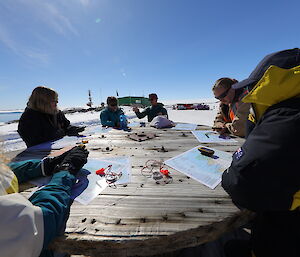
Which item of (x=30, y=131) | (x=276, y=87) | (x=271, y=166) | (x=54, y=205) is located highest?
(x=276, y=87)

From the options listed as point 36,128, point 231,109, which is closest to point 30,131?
point 36,128

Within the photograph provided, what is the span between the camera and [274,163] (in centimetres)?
72

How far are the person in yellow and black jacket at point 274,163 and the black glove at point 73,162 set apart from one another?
114 centimetres

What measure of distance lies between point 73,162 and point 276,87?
1.62 meters

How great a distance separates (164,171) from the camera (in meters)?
1.20

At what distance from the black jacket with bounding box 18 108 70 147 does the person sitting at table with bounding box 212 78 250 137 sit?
3.04 m

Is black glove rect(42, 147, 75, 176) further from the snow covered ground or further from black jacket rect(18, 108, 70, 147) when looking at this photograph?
black jacket rect(18, 108, 70, 147)

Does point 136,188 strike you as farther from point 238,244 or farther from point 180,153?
point 238,244

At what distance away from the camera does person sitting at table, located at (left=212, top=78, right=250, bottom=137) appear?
7.05ft

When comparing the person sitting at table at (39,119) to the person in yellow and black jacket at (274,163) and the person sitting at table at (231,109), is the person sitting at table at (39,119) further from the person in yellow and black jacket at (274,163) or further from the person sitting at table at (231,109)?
the person sitting at table at (231,109)

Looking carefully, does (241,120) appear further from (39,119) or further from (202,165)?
(39,119)

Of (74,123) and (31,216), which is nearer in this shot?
(31,216)

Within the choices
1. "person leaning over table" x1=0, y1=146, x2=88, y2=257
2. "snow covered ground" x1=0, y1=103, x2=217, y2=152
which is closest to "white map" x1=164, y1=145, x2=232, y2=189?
"person leaning over table" x1=0, y1=146, x2=88, y2=257

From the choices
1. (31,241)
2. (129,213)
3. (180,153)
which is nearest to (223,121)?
(180,153)
